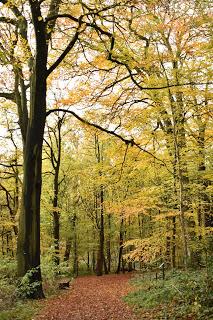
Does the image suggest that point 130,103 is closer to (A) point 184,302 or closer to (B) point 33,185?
(B) point 33,185

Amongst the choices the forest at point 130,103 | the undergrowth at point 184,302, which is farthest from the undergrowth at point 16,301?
the undergrowth at point 184,302

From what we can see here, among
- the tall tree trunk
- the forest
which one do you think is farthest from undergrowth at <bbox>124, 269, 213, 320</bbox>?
the tall tree trunk

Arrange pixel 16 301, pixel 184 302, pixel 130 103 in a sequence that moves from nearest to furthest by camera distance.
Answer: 1. pixel 184 302
2. pixel 16 301
3. pixel 130 103

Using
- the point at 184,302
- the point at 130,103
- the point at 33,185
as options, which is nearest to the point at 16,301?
the point at 33,185

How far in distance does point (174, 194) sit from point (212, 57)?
4895 millimetres

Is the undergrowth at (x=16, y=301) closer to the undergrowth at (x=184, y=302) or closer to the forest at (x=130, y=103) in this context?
the forest at (x=130, y=103)

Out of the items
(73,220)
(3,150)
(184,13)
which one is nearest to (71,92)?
(184,13)

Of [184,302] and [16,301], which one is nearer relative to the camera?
[184,302]

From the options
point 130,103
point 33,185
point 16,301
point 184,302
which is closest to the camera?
point 184,302

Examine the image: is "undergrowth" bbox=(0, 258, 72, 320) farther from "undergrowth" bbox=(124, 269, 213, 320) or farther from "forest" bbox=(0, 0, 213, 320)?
"undergrowth" bbox=(124, 269, 213, 320)

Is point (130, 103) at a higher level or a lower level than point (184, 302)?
higher

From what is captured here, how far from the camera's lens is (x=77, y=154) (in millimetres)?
35188

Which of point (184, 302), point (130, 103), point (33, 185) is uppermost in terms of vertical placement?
point (130, 103)

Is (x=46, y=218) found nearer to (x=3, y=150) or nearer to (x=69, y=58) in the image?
(x=3, y=150)
